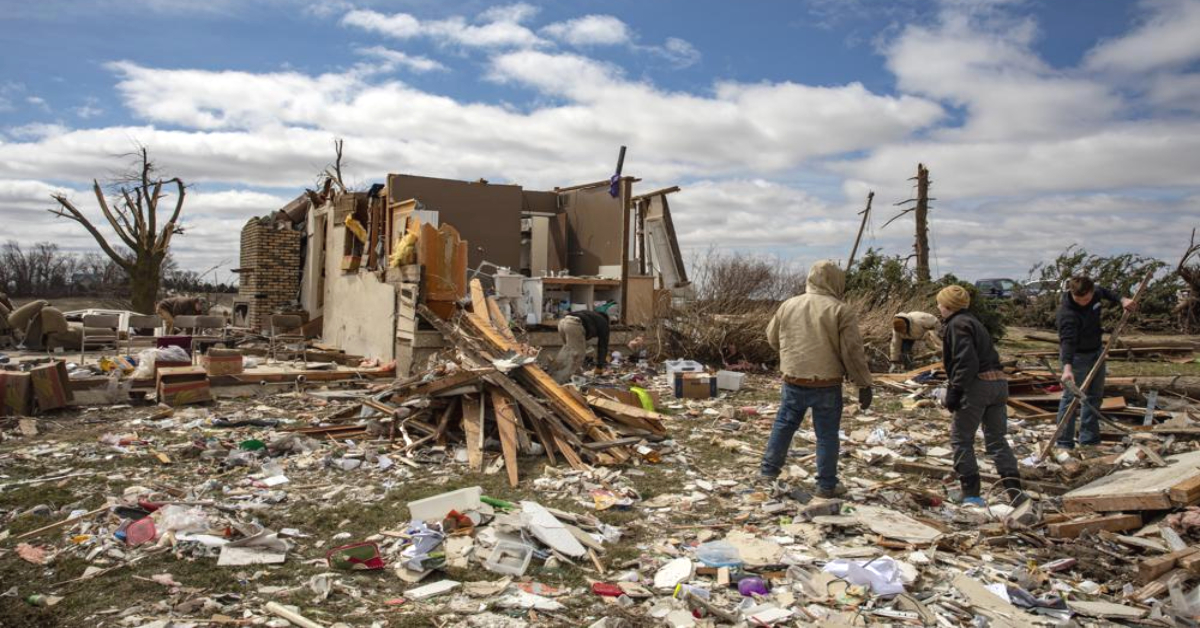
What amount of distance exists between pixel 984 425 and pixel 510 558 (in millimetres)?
3511

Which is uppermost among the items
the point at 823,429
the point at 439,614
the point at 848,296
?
the point at 848,296

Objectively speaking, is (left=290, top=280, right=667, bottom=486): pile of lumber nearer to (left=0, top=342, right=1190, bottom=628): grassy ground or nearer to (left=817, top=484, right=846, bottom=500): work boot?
(left=0, top=342, right=1190, bottom=628): grassy ground

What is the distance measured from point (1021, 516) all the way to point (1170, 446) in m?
2.99

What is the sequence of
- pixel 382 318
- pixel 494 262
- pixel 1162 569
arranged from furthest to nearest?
1. pixel 494 262
2. pixel 382 318
3. pixel 1162 569

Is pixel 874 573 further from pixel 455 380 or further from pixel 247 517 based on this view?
pixel 455 380

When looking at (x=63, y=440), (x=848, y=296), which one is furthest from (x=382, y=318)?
(x=848, y=296)

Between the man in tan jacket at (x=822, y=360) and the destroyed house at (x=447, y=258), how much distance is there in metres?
6.96

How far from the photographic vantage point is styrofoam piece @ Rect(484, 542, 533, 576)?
4.32 metres

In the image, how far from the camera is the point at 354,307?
1426 cm

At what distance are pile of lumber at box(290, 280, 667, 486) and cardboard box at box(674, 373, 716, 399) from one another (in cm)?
246

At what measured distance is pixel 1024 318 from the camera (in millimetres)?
22953

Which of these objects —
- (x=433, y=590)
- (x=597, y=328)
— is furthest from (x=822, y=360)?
(x=597, y=328)

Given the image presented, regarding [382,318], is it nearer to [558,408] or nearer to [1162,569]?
[558,408]

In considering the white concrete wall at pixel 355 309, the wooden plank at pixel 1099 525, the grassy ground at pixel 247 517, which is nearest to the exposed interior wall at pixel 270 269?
the white concrete wall at pixel 355 309
